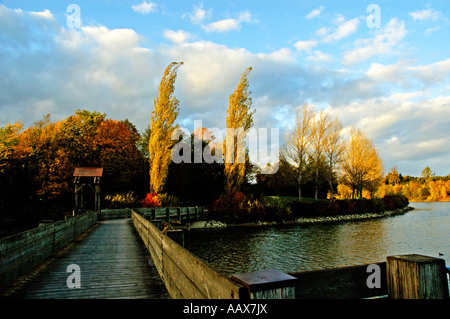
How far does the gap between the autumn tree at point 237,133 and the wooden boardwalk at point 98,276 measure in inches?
778

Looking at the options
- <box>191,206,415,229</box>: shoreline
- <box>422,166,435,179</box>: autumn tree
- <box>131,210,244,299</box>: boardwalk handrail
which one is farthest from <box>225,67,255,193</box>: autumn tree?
<box>422,166,435,179</box>: autumn tree

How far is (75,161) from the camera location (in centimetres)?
2675

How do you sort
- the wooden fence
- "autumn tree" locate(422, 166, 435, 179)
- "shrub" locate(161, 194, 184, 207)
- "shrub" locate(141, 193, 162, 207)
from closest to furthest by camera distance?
the wooden fence → "shrub" locate(141, 193, 162, 207) → "shrub" locate(161, 194, 184, 207) → "autumn tree" locate(422, 166, 435, 179)

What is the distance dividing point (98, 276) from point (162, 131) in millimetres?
22363

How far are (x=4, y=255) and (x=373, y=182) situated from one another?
51703 mm

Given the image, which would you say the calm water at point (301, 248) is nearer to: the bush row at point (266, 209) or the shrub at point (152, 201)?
the bush row at point (266, 209)

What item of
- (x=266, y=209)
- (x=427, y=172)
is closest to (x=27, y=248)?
(x=266, y=209)

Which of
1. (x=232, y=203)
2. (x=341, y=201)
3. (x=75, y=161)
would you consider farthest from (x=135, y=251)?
(x=341, y=201)

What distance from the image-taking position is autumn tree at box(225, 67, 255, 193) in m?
28.3

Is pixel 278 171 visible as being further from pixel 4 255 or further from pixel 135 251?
pixel 4 255

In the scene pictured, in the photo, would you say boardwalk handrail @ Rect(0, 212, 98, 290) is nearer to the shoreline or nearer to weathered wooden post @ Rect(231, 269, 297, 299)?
weathered wooden post @ Rect(231, 269, 297, 299)

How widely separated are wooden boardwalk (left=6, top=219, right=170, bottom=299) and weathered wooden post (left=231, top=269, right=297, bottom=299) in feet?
→ 9.51

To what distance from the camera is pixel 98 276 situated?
5.58 metres

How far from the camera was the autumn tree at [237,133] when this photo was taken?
92.9ft
